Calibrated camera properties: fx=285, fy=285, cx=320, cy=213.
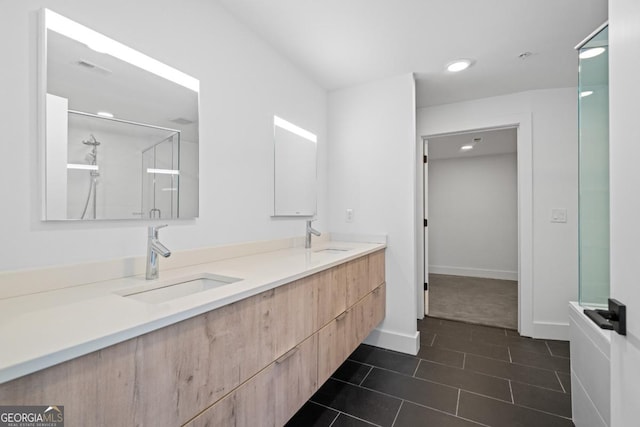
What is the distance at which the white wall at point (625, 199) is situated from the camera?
2.21 ft

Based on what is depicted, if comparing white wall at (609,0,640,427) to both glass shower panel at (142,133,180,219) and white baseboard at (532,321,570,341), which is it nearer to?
glass shower panel at (142,133,180,219)

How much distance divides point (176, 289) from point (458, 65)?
2576 mm

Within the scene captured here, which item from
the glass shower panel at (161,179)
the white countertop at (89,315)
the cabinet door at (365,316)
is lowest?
the cabinet door at (365,316)

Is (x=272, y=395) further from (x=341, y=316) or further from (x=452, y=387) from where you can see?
(x=452, y=387)

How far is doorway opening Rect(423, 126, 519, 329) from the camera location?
4.38 m

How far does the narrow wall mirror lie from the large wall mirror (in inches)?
28.8

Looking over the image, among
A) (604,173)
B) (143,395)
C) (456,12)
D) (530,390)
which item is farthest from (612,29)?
(530,390)

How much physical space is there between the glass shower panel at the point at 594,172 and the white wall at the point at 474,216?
382 cm

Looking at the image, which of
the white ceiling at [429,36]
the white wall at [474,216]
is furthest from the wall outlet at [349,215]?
the white wall at [474,216]

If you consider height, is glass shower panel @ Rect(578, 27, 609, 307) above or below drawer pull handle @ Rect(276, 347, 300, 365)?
above

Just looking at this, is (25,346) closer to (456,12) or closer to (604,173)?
(604,173)

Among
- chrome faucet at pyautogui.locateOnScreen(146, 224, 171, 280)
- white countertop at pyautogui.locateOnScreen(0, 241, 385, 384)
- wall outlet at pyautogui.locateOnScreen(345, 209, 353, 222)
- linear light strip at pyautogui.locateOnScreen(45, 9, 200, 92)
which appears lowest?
white countertop at pyautogui.locateOnScreen(0, 241, 385, 384)

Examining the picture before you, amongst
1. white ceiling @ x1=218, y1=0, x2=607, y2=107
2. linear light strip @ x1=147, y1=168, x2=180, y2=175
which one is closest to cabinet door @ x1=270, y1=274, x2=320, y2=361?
linear light strip @ x1=147, y1=168, x2=180, y2=175

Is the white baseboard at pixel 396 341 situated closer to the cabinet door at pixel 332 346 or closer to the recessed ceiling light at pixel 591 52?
the cabinet door at pixel 332 346
